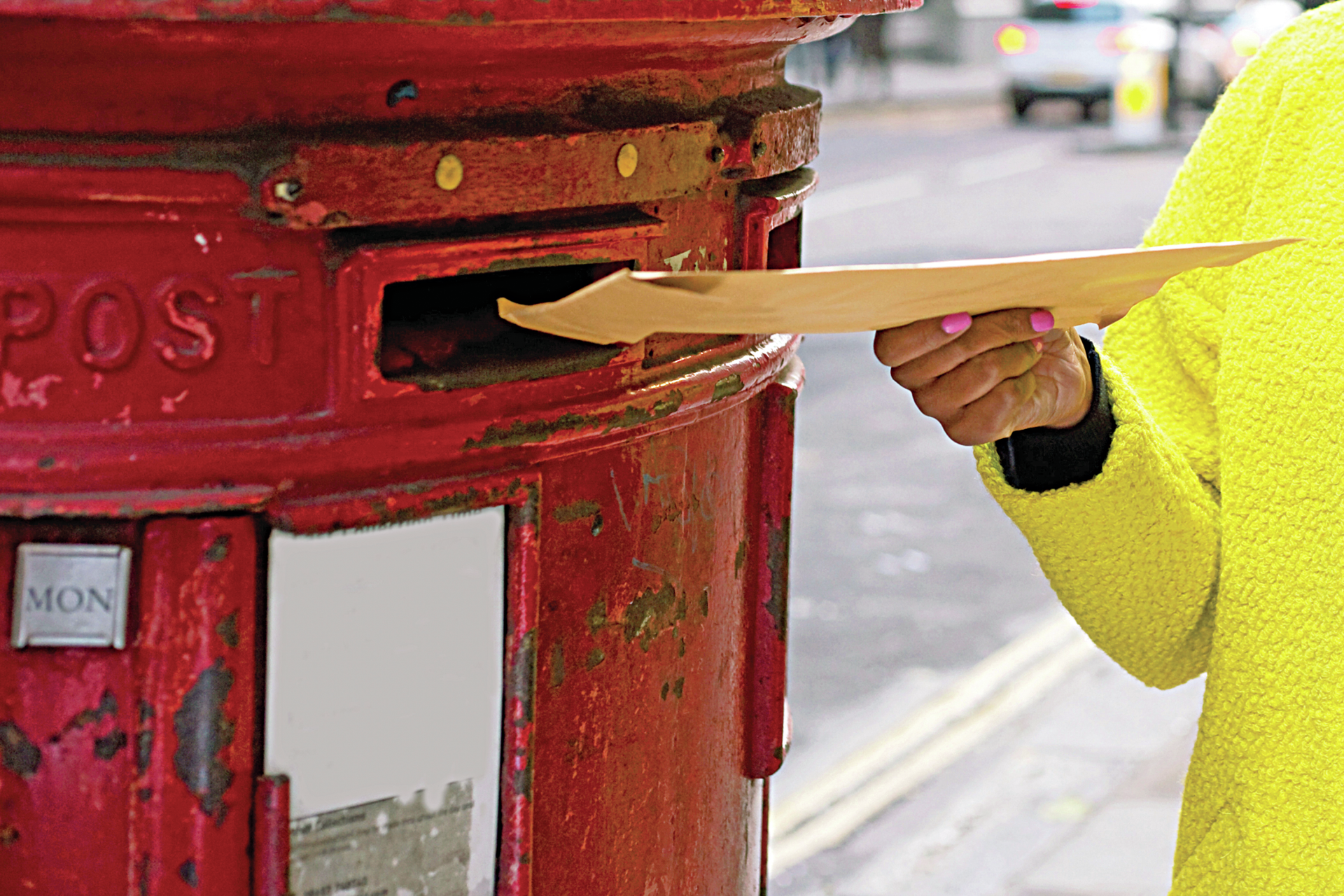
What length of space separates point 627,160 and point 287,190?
0.27 metres

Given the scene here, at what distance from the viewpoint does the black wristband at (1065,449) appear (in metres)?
1.51

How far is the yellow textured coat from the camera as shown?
149cm

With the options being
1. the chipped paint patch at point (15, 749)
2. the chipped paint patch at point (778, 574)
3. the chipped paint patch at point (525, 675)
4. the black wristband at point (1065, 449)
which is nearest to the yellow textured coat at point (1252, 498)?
the black wristband at point (1065, 449)

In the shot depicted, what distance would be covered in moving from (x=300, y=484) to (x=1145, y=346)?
0.96 meters

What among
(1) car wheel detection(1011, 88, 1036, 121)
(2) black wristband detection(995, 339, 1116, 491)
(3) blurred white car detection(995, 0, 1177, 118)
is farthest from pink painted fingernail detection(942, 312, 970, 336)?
(1) car wheel detection(1011, 88, 1036, 121)

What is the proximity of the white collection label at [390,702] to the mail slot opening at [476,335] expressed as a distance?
10 cm

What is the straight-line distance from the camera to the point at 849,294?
1084 mm

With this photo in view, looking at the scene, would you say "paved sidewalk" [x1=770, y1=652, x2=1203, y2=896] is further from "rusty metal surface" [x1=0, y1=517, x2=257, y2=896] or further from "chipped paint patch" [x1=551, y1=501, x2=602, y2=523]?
"rusty metal surface" [x1=0, y1=517, x2=257, y2=896]

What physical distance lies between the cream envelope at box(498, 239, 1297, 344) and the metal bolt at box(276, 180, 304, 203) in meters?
0.15

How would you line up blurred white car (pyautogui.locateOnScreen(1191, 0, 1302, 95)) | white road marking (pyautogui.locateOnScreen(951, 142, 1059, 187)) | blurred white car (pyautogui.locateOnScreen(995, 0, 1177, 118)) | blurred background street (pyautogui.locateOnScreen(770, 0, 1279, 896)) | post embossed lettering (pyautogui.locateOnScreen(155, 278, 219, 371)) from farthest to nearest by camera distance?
blurred white car (pyautogui.locateOnScreen(995, 0, 1177, 118)), blurred white car (pyautogui.locateOnScreen(1191, 0, 1302, 95)), white road marking (pyautogui.locateOnScreen(951, 142, 1059, 187)), blurred background street (pyautogui.locateOnScreen(770, 0, 1279, 896)), post embossed lettering (pyautogui.locateOnScreen(155, 278, 219, 371))

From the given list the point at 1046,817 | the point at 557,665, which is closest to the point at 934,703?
the point at 1046,817

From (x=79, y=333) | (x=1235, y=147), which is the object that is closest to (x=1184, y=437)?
(x=1235, y=147)

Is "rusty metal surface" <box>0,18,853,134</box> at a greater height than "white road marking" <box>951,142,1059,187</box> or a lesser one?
greater

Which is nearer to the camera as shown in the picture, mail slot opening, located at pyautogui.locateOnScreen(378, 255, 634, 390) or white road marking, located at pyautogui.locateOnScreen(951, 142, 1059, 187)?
mail slot opening, located at pyautogui.locateOnScreen(378, 255, 634, 390)
